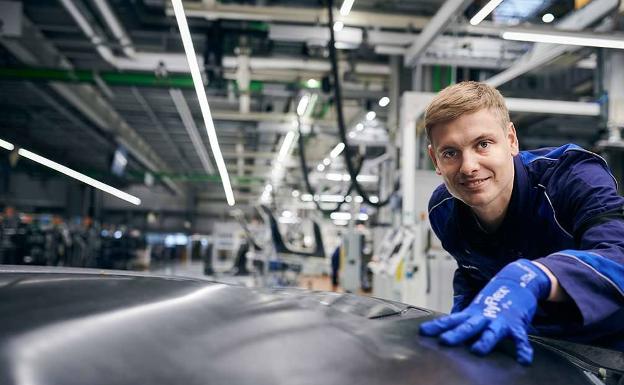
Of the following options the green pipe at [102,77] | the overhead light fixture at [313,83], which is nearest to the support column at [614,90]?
the overhead light fixture at [313,83]

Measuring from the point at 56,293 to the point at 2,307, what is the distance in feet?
0.32

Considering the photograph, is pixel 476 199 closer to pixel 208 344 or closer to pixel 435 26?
pixel 208 344

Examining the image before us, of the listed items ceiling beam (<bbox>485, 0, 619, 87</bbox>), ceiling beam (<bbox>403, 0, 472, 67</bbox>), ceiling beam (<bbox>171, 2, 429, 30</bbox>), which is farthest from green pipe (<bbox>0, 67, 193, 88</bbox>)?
ceiling beam (<bbox>485, 0, 619, 87</bbox>)

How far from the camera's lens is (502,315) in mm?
713

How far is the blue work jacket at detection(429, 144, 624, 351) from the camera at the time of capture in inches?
31.5

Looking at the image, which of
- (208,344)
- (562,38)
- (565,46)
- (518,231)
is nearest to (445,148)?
(518,231)

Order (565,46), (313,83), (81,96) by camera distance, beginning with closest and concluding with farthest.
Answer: (565,46)
(313,83)
(81,96)

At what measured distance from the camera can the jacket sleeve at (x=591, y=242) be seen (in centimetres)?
79

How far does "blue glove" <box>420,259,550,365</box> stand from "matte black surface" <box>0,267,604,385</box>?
0.8 inches

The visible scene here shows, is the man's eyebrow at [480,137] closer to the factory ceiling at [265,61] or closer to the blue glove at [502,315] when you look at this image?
the blue glove at [502,315]

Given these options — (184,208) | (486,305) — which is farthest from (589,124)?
(184,208)

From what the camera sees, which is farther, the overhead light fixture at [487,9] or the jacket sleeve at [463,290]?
the overhead light fixture at [487,9]

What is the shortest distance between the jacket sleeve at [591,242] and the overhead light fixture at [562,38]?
2.30 m

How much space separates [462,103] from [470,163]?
0.13m
